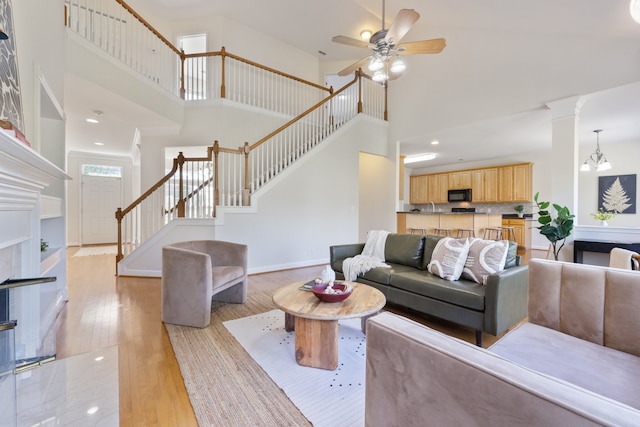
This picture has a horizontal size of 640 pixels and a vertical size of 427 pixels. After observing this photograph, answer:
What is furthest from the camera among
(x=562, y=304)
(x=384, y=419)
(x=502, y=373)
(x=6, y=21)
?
(x=6, y=21)

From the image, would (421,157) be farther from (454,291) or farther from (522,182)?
(454,291)

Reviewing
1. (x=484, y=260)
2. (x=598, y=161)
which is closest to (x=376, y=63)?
(x=484, y=260)

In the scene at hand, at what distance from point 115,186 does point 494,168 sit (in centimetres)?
1112

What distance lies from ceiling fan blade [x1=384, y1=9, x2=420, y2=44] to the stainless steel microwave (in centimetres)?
675

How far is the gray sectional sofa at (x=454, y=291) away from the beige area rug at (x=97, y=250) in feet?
21.9

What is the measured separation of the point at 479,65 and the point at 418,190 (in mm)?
5448

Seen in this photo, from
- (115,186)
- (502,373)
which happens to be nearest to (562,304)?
(502,373)

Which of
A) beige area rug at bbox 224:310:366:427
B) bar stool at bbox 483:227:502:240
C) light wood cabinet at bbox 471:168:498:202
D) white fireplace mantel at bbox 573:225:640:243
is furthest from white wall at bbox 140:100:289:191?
light wood cabinet at bbox 471:168:498:202

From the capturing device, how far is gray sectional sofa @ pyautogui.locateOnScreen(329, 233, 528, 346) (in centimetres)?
221

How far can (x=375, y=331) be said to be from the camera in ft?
3.11

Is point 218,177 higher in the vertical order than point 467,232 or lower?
higher

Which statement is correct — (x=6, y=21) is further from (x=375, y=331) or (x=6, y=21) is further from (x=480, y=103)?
(x=480, y=103)

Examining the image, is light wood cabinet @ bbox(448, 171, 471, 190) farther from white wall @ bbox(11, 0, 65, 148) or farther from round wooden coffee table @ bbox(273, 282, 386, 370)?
white wall @ bbox(11, 0, 65, 148)

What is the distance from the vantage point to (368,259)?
3.38 m
